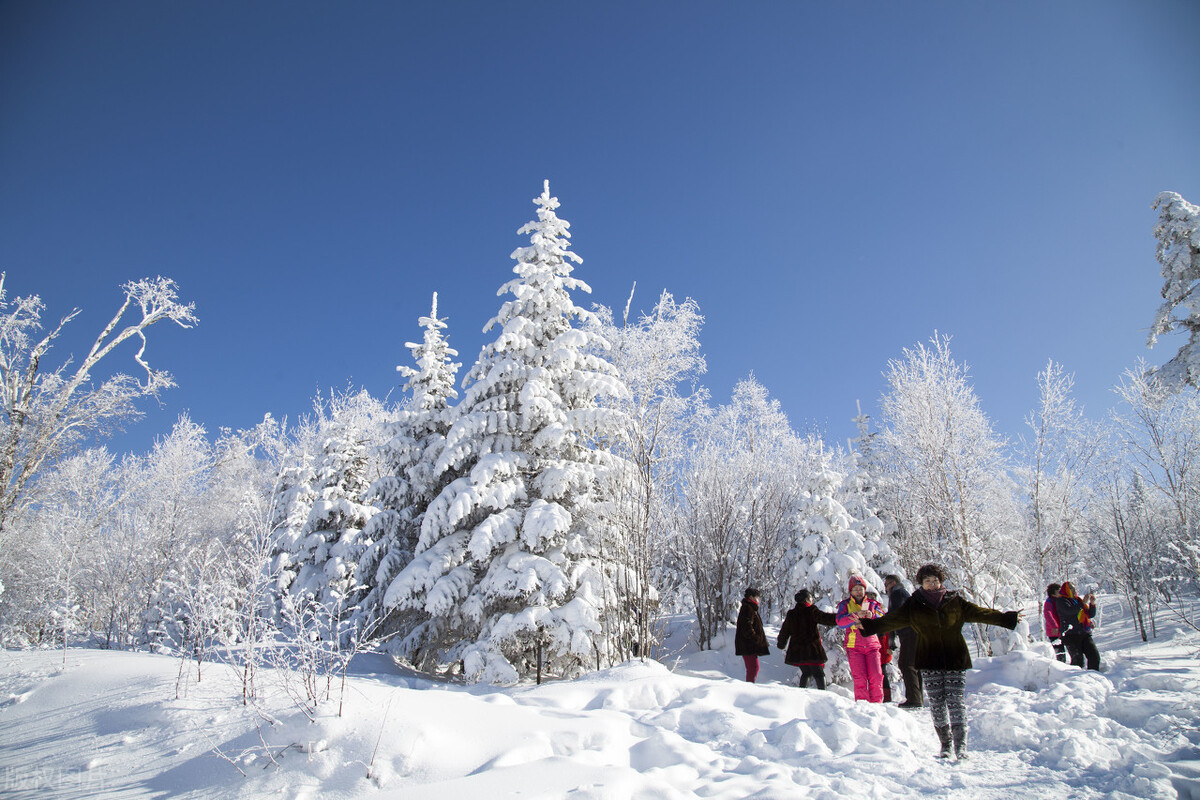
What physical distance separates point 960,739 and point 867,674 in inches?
105

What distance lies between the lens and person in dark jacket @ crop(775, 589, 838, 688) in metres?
8.28

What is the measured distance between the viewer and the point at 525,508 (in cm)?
1102

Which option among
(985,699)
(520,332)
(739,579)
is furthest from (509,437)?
(739,579)

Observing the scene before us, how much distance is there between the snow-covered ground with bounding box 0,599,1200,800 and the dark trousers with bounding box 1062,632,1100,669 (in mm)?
3542

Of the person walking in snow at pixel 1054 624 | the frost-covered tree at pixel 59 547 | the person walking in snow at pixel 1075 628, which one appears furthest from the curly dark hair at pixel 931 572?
the frost-covered tree at pixel 59 547

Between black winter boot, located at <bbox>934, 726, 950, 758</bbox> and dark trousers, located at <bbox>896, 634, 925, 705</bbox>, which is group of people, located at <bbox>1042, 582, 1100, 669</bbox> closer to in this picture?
dark trousers, located at <bbox>896, 634, 925, 705</bbox>

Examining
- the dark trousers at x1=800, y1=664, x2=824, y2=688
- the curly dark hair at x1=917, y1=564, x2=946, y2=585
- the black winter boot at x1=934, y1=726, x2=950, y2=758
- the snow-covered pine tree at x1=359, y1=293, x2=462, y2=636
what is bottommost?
the dark trousers at x1=800, y1=664, x2=824, y2=688

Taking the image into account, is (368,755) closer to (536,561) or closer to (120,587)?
(536,561)

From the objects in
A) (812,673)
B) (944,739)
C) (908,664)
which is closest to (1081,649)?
(908,664)

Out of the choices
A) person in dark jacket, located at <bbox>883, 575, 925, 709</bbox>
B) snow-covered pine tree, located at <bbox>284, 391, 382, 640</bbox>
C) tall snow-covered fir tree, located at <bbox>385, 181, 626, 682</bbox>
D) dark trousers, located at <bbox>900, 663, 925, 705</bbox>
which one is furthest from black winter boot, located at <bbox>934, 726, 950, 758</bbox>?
snow-covered pine tree, located at <bbox>284, 391, 382, 640</bbox>

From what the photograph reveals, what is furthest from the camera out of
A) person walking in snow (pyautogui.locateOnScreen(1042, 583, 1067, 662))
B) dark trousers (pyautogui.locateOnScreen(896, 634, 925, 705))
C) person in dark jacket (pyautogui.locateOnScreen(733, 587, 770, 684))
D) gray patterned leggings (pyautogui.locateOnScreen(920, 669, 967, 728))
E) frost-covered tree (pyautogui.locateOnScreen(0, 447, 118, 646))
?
frost-covered tree (pyautogui.locateOnScreen(0, 447, 118, 646))

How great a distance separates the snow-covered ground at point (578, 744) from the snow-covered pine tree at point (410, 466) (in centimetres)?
742

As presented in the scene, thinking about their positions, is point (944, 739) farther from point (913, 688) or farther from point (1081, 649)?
point (1081, 649)

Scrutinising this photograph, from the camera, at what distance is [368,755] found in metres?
4.27
